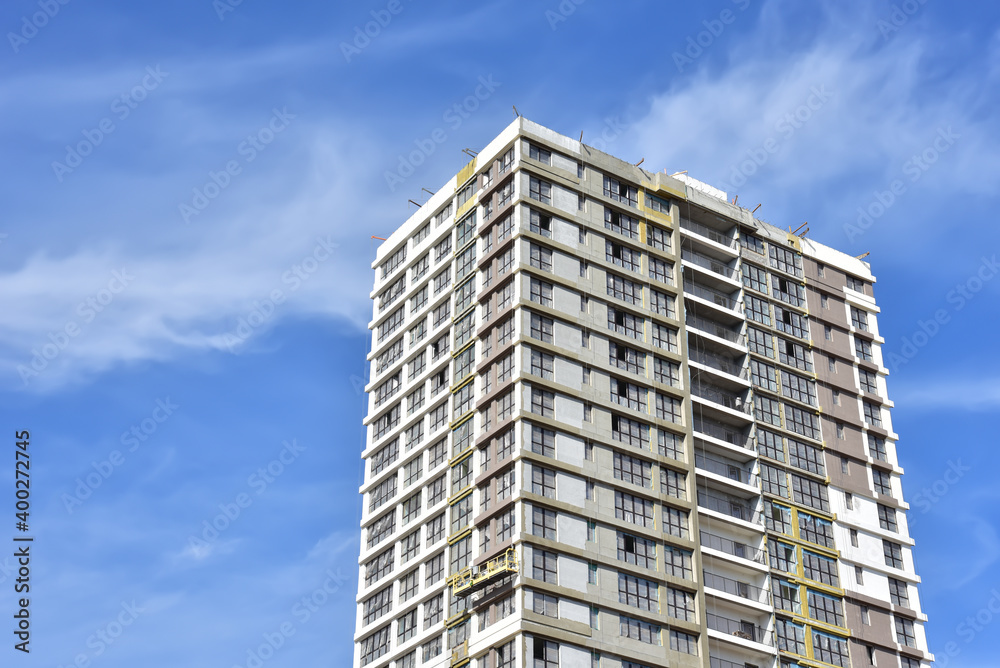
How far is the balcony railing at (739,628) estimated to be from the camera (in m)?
105

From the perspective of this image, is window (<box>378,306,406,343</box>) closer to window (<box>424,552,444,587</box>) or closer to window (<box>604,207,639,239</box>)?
window (<box>604,207,639,239</box>)

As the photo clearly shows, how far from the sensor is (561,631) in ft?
313

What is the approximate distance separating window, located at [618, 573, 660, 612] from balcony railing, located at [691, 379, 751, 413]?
768 inches

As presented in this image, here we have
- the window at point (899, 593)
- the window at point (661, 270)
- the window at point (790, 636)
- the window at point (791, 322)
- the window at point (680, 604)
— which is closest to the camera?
the window at point (680, 604)

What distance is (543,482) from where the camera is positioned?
3952 inches

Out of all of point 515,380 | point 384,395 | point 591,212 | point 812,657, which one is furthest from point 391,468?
point 812,657

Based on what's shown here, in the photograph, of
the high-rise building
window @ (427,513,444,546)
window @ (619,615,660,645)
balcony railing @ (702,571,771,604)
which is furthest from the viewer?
window @ (427,513,444,546)

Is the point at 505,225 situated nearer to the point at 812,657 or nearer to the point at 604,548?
the point at 604,548

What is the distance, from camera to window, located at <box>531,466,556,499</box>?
100000mm

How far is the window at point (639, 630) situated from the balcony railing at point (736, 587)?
25.2ft

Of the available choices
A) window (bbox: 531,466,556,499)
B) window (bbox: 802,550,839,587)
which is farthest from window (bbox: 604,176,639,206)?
window (bbox: 802,550,839,587)

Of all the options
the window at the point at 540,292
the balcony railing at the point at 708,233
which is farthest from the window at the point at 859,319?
the window at the point at 540,292

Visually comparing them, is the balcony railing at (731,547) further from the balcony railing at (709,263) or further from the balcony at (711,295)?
the balcony railing at (709,263)

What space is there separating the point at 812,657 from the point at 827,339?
2957 cm
